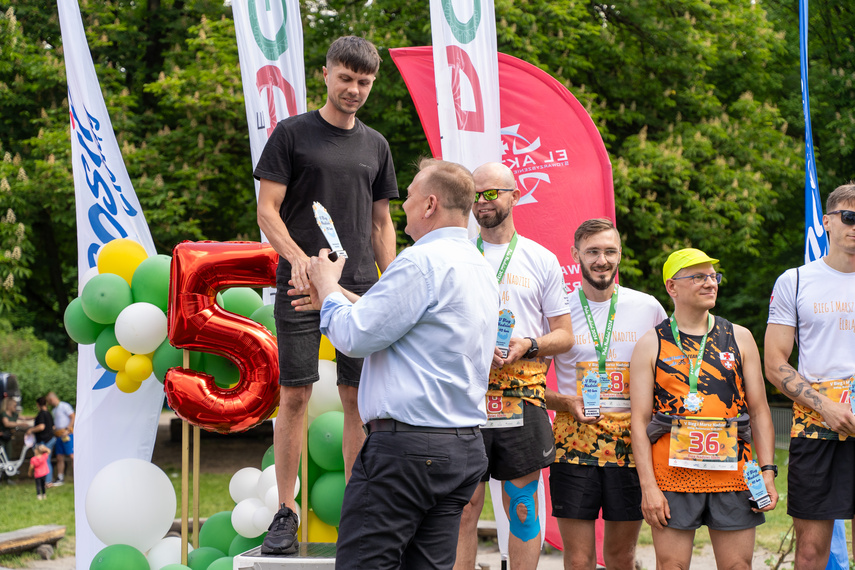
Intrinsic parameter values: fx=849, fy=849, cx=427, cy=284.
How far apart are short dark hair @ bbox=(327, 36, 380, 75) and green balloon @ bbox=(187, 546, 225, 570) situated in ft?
9.01

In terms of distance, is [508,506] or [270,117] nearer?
[508,506]

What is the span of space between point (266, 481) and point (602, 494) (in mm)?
1839

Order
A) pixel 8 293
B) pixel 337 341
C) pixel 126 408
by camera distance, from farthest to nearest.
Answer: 1. pixel 8 293
2. pixel 126 408
3. pixel 337 341

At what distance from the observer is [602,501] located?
381cm

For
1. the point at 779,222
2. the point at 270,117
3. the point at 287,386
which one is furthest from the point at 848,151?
the point at 287,386

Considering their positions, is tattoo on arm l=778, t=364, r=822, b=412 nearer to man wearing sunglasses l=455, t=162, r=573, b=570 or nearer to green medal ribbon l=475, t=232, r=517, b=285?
man wearing sunglasses l=455, t=162, r=573, b=570

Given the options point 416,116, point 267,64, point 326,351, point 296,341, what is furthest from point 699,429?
point 416,116

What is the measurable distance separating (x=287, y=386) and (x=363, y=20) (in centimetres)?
911

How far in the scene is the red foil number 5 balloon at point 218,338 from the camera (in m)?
4.26

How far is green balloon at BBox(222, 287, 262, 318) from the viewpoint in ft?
16.1

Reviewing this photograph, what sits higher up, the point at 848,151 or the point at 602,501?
the point at 848,151

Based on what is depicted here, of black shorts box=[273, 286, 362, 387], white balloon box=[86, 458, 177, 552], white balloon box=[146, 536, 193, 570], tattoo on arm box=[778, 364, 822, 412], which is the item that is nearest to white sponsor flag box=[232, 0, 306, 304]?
white balloon box=[86, 458, 177, 552]

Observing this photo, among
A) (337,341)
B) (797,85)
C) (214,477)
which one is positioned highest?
(797,85)

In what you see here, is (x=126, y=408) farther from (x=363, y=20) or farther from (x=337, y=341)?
(x=363, y=20)
